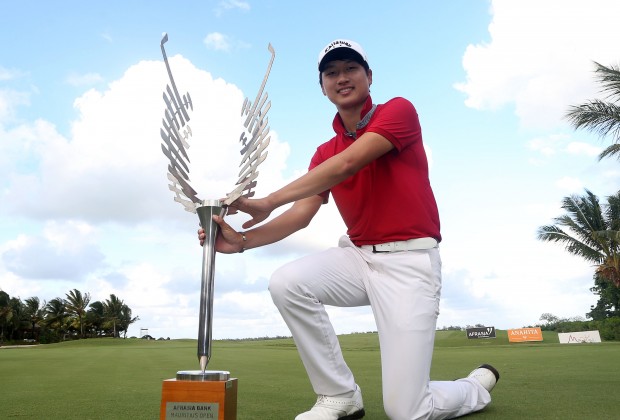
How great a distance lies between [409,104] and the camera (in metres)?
3.04

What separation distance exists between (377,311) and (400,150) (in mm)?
881

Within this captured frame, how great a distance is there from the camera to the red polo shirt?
9.65 feet

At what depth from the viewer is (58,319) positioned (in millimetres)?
64188

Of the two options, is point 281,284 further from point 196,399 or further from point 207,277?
point 196,399

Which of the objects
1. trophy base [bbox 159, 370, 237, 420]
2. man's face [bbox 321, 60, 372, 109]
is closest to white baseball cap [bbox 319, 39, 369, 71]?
man's face [bbox 321, 60, 372, 109]

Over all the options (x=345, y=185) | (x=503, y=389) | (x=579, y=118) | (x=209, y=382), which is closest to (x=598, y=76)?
(x=579, y=118)

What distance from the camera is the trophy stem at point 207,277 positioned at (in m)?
2.50

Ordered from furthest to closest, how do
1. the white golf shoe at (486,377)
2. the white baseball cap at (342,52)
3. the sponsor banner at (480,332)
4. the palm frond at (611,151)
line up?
the sponsor banner at (480,332), the palm frond at (611,151), the white golf shoe at (486,377), the white baseball cap at (342,52)

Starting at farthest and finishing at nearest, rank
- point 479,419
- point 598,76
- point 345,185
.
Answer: point 598,76 → point 345,185 → point 479,419

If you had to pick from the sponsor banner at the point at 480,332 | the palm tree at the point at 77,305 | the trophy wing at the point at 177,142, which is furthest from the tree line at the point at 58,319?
the trophy wing at the point at 177,142

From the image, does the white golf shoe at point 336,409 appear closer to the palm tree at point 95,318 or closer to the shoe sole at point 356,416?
the shoe sole at point 356,416

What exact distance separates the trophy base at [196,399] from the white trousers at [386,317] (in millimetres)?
754

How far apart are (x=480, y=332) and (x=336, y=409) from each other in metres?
23.0

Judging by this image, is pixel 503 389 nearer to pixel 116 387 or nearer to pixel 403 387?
pixel 403 387
